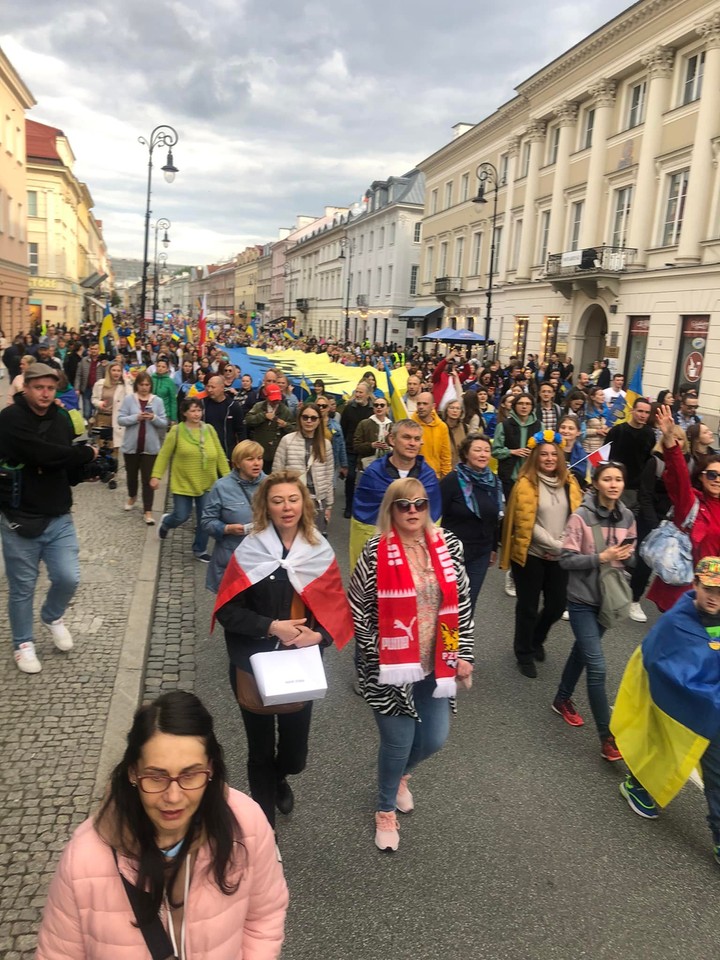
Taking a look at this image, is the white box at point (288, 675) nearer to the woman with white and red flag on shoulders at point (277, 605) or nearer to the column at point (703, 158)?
the woman with white and red flag on shoulders at point (277, 605)

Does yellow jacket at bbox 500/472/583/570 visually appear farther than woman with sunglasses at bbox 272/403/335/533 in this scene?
No

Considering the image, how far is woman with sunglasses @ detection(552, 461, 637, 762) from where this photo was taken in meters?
4.18

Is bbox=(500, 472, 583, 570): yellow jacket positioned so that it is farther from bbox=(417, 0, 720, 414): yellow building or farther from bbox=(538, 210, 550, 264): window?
bbox=(538, 210, 550, 264): window

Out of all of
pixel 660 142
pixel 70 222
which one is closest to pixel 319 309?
pixel 70 222

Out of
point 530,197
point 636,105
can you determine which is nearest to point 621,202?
point 636,105

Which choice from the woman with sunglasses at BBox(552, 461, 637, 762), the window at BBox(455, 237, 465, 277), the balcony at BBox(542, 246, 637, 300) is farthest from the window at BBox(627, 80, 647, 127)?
the woman with sunglasses at BBox(552, 461, 637, 762)

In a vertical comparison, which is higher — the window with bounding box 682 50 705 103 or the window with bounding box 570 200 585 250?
the window with bounding box 682 50 705 103

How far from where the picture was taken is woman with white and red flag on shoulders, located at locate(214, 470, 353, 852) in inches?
121

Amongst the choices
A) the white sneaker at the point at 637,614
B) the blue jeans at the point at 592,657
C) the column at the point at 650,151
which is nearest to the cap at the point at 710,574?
the blue jeans at the point at 592,657

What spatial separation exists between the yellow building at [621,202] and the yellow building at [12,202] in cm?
2352

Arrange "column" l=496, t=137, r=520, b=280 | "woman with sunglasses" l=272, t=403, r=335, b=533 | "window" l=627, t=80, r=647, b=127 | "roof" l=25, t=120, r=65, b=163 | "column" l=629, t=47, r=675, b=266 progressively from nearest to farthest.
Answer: "woman with sunglasses" l=272, t=403, r=335, b=533, "column" l=629, t=47, r=675, b=266, "window" l=627, t=80, r=647, b=127, "column" l=496, t=137, r=520, b=280, "roof" l=25, t=120, r=65, b=163

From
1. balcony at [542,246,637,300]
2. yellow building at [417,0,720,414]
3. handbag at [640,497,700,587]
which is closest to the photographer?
handbag at [640,497,700,587]

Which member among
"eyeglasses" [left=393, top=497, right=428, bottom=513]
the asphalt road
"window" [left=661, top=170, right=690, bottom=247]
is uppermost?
"window" [left=661, top=170, right=690, bottom=247]

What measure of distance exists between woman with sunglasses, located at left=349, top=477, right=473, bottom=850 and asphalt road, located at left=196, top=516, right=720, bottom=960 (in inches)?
10.9
